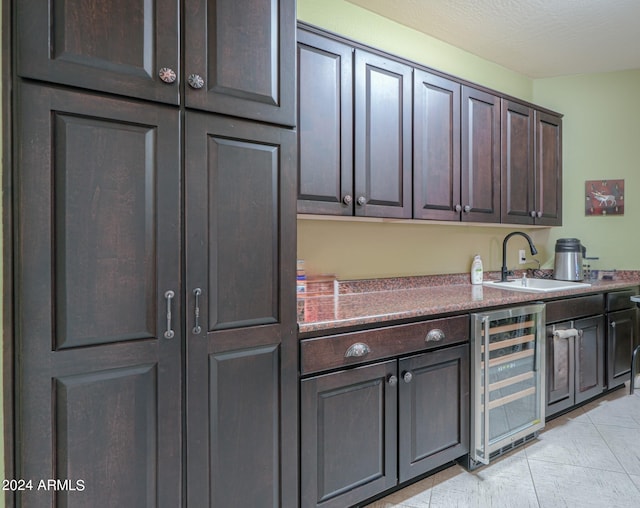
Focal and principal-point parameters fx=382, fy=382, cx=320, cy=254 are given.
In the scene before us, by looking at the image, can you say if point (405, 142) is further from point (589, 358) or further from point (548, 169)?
point (589, 358)

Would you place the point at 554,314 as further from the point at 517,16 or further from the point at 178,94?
the point at 178,94

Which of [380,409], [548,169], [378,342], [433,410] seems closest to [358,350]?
[378,342]

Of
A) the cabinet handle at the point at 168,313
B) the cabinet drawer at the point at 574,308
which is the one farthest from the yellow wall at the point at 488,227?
the cabinet handle at the point at 168,313

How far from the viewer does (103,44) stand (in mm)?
1043

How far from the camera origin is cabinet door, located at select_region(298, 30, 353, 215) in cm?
175

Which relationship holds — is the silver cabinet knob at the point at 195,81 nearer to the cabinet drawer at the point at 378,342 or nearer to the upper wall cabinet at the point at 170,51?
the upper wall cabinet at the point at 170,51

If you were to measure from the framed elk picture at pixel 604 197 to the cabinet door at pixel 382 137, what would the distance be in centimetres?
211

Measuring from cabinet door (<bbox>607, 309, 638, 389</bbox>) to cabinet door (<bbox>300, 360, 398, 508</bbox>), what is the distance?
2040mm

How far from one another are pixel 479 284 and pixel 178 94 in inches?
93.7

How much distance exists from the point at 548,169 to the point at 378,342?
2223 mm

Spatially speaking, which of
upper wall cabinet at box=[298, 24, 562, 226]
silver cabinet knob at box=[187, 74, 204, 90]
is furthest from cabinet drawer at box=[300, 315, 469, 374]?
silver cabinet knob at box=[187, 74, 204, 90]

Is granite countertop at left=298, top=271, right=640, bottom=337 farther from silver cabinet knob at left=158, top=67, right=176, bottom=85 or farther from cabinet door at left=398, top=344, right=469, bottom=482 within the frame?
silver cabinet knob at left=158, top=67, right=176, bottom=85

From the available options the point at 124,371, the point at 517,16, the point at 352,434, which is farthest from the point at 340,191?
the point at 517,16

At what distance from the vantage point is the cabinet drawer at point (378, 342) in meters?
1.43
